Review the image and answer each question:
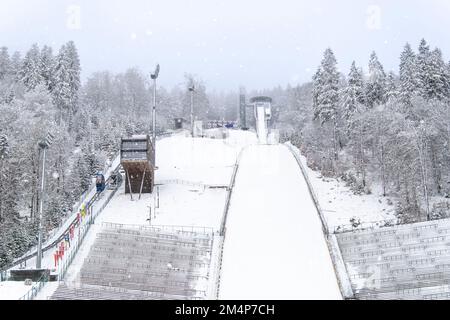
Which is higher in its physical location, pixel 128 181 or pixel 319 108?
pixel 319 108

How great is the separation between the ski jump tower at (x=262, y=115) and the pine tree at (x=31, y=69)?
35.3 metres

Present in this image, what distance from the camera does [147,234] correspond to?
32.7 meters

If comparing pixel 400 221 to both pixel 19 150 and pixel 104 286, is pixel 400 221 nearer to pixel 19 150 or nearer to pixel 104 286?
pixel 104 286

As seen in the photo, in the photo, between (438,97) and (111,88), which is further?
(111,88)

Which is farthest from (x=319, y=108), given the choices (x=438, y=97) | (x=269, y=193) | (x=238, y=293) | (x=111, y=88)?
(x=111, y=88)

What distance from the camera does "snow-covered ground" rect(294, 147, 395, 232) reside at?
120 ft

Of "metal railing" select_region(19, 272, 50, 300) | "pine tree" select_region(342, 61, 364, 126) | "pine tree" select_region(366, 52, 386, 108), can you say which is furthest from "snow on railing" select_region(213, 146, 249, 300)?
"pine tree" select_region(366, 52, 386, 108)

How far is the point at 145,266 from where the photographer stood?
93.4 feet

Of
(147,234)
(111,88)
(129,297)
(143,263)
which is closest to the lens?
(129,297)

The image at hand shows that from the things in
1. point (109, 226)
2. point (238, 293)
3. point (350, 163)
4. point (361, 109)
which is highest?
point (361, 109)

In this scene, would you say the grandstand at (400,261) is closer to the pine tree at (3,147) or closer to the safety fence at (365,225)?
the safety fence at (365,225)

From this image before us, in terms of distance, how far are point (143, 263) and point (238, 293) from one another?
6708 mm

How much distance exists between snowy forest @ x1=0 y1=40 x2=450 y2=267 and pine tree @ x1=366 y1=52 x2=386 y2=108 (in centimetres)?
13

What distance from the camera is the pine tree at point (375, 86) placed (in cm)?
5775
